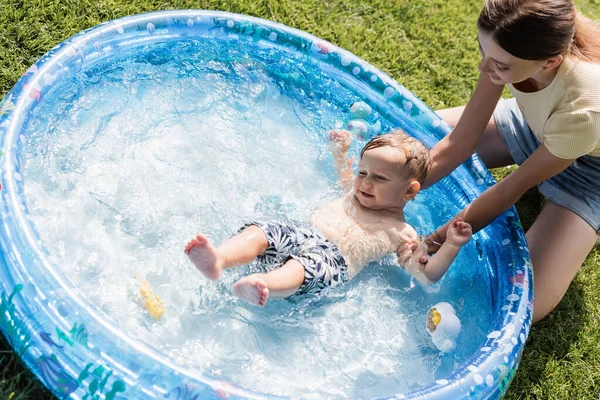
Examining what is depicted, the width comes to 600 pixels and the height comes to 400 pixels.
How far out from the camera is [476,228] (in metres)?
3.16

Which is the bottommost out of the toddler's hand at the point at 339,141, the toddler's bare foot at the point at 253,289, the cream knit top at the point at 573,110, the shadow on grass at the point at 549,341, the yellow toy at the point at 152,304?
the shadow on grass at the point at 549,341

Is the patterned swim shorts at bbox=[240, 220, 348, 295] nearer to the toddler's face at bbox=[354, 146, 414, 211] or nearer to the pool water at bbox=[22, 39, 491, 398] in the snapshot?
the pool water at bbox=[22, 39, 491, 398]

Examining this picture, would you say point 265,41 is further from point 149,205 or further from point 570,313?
point 570,313

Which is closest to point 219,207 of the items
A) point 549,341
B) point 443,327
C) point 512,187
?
point 443,327

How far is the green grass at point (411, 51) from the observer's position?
3.21 metres

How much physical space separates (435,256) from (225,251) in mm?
987

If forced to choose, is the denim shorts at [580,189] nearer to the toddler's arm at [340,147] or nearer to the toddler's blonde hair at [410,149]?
the toddler's blonde hair at [410,149]

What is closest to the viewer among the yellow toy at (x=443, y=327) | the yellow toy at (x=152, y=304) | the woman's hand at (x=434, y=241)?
the yellow toy at (x=152, y=304)

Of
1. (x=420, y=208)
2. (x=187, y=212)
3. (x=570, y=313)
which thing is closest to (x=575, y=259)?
(x=570, y=313)

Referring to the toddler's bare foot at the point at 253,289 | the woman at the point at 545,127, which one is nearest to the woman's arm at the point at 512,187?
the woman at the point at 545,127

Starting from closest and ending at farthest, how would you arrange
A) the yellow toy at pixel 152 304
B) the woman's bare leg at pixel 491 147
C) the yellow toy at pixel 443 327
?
→ the yellow toy at pixel 152 304, the yellow toy at pixel 443 327, the woman's bare leg at pixel 491 147

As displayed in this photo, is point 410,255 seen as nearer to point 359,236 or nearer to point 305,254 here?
point 359,236

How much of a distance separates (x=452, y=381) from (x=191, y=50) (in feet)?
7.87

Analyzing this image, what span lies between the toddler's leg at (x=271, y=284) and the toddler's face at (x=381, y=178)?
0.55m
